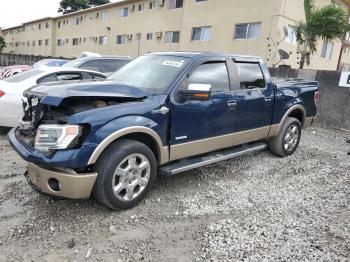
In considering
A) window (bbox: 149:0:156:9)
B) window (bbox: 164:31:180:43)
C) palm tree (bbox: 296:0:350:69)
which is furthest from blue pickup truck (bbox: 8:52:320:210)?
window (bbox: 149:0:156:9)

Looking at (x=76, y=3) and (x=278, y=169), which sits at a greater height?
(x=76, y=3)

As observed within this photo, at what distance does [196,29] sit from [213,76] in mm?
16206

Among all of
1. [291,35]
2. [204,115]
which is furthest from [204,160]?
[291,35]

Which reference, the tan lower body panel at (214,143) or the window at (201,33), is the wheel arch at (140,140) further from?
the window at (201,33)

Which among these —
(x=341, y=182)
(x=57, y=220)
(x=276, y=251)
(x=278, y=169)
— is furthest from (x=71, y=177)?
(x=341, y=182)

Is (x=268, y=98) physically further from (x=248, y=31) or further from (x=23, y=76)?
(x=248, y=31)

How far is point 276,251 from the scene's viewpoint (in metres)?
3.10

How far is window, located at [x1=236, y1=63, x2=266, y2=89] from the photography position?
4.99 metres

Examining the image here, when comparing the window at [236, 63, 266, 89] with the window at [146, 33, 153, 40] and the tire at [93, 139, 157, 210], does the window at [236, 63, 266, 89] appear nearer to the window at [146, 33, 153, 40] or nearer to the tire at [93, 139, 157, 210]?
the tire at [93, 139, 157, 210]

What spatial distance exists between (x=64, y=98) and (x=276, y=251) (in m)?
2.51

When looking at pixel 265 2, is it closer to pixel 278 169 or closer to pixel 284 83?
pixel 284 83

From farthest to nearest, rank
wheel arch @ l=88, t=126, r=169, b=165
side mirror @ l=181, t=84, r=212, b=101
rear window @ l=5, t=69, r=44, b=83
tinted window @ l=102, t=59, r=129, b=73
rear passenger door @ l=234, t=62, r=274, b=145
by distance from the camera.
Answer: tinted window @ l=102, t=59, r=129, b=73 < rear window @ l=5, t=69, r=44, b=83 < rear passenger door @ l=234, t=62, r=274, b=145 < side mirror @ l=181, t=84, r=212, b=101 < wheel arch @ l=88, t=126, r=169, b=165

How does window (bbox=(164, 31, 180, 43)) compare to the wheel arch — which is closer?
the wheel arch

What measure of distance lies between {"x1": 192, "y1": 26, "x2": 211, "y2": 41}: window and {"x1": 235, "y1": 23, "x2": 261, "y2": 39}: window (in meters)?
2.09
